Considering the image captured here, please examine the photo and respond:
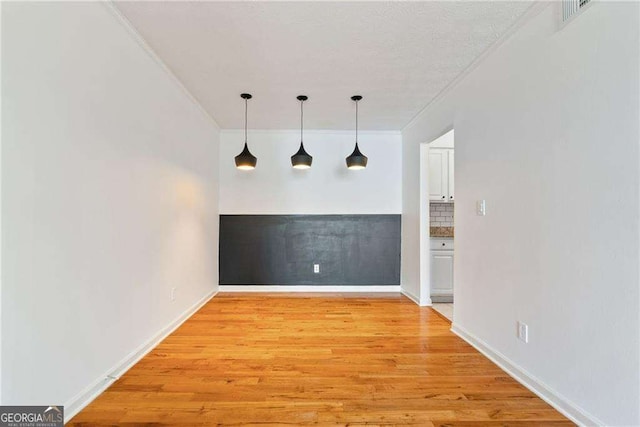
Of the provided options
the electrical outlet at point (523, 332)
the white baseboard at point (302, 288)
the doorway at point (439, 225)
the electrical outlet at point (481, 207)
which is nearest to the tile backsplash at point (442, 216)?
the doorway at point (439, 225)

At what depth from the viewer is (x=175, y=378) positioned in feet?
6.84

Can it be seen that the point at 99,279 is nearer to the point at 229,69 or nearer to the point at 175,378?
the point at 175,378

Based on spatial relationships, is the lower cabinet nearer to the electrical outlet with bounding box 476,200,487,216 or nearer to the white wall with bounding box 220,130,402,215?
the white wall with bounding box 220,130,402,215

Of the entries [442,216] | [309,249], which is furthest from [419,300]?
[309,249]

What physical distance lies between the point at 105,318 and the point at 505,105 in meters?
3.16

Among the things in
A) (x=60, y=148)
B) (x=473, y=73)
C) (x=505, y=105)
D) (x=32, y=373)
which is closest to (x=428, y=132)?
(x=473, y=73)

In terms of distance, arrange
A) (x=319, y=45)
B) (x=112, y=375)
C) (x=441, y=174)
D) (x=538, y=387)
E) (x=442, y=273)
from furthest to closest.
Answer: (x=441, y=174), (x=442, y=273), (x=319, y=45), (x=112, y=375), (x=538, y=387)

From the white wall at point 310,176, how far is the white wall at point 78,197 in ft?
5.82

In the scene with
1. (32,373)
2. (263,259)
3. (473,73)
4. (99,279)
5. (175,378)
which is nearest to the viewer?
(32,373)

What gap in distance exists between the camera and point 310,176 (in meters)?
4.64

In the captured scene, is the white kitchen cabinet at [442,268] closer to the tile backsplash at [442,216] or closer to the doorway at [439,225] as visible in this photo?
the doorway at [439,225]

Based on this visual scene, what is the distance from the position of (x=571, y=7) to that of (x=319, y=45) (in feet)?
5.13

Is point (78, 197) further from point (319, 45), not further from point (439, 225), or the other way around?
point (439, 225)

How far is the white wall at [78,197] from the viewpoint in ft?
4.42
